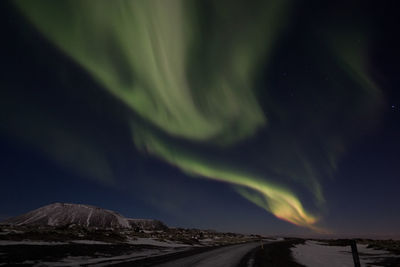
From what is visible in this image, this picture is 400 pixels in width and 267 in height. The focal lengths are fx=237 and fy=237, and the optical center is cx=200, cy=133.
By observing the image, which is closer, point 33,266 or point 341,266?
point 33,266

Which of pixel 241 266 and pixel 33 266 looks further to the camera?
pixel 241 266

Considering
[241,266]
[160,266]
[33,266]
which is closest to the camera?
[33,266]

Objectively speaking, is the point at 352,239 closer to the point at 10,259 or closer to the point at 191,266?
the point at 191,266

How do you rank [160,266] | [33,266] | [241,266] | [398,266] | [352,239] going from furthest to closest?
[398,266], [241,266], [160,266], [33,266], [352,239]

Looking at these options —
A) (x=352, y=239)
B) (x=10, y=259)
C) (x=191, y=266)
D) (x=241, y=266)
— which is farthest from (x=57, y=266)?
(x=352, y=239)

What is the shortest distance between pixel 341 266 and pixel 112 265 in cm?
1494

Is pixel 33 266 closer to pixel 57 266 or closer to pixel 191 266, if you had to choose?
pixel 57 266

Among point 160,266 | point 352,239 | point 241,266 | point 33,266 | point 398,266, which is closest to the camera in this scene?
point 352,239

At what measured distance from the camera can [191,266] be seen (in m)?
13.5

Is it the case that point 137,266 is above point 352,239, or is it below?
below

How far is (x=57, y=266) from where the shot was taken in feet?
40.5

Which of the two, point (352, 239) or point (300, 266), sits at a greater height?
point (352, 239)

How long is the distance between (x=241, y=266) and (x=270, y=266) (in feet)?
6.36

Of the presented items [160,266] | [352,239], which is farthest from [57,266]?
[352,239]
